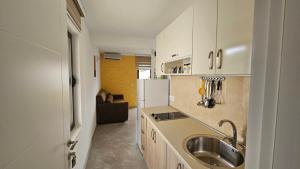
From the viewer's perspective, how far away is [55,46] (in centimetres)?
74

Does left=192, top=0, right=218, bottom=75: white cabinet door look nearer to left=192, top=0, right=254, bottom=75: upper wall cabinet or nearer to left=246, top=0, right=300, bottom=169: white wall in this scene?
left=192, top=0, right=254, bottom=75: upper wall cabinet

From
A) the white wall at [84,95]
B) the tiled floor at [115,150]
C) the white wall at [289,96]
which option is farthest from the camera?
the tiled floor at [115,150]

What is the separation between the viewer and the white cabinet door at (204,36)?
1.16 m

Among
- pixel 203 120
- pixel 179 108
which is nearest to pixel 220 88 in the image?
pixel 203 120

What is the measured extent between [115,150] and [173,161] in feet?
6.35

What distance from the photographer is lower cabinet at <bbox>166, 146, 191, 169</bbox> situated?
44.8 inches

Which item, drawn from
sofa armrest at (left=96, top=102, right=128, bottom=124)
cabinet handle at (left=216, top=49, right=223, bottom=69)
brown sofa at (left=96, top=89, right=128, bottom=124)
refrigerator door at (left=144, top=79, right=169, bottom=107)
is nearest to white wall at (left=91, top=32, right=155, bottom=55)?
refrigerator door at (left=144, top=79, right=169, bottom=107)

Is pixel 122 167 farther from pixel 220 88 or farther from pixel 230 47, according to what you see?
pixel 230 47

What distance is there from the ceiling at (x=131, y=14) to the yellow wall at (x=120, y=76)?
301 centimetres

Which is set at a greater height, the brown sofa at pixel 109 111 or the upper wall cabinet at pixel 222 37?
the upper wall cabinet at pixel 222 37

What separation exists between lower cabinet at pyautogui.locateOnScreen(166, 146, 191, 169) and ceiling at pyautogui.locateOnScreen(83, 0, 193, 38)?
1.74 meters

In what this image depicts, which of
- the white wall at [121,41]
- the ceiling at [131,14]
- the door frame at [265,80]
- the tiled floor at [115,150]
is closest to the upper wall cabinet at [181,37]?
the ceiling at [131,14]

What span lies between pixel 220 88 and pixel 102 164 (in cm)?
223

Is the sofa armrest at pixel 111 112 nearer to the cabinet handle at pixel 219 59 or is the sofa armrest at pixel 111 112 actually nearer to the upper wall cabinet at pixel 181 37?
the upper wall cabinet at pixel 181 37
